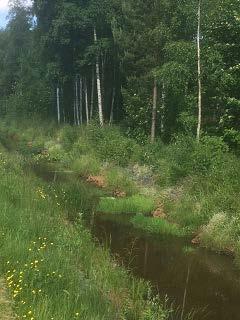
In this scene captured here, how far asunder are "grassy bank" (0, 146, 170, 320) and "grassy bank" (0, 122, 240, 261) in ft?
14.2

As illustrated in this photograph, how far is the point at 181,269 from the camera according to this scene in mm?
13141

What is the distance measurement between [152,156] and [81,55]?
635 inches

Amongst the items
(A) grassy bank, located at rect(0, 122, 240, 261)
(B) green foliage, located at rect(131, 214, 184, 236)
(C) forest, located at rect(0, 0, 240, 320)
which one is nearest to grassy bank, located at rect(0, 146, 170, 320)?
(C) forest, located at rect(0, 0, 240, 320)

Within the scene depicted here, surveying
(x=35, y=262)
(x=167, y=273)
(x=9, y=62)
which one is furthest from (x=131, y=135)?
(x=9, y=62)

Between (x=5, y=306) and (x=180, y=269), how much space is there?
7.19m

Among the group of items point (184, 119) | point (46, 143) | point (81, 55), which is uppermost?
point (81, 55)

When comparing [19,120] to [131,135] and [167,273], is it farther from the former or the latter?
[167,273]

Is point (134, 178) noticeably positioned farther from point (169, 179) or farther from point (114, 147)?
point (114, 147)

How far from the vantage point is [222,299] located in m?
11.2

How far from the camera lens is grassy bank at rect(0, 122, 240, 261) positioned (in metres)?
15.8

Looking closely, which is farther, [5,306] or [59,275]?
[59,275]

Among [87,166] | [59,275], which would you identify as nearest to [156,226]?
[59,275]

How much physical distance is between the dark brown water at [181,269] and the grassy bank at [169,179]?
2.52 feet

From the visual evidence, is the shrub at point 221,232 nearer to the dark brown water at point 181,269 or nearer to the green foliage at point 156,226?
the dark brown water at point 181,269
